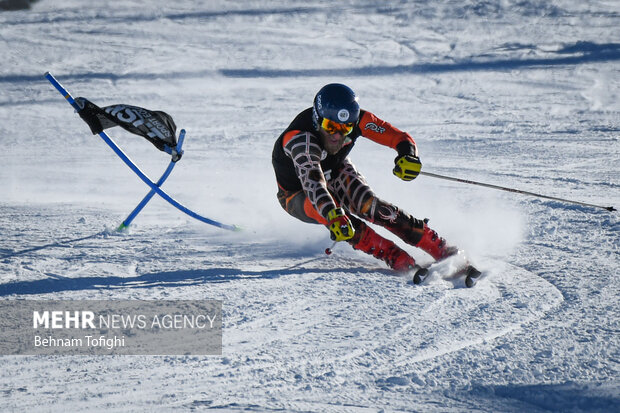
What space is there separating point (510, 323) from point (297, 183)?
6.88 ft

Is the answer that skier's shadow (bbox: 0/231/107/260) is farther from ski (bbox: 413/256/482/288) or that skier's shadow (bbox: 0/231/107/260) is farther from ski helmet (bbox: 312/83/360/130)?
ski (bbox: 413/256/482/288)

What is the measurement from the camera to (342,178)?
5.37 m

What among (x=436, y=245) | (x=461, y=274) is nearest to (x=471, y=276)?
(x=461, y=274)

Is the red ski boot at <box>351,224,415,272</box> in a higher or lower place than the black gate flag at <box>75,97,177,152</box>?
lower

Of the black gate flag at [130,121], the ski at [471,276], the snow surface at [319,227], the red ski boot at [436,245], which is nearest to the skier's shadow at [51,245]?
the snow surface at [319,227]

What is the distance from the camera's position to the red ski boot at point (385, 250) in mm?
4855

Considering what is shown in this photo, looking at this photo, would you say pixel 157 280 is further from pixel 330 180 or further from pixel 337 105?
pixel 337 105

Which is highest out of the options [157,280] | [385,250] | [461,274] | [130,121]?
[130,121]

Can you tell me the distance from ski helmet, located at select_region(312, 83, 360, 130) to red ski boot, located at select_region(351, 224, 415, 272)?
0.81 m

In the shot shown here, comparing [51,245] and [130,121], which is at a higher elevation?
[130,121]

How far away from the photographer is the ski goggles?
4.88 metres

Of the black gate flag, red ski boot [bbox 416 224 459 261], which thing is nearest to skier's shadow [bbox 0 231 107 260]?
the black gate flag

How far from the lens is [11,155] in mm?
8734

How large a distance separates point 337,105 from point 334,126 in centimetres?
17
